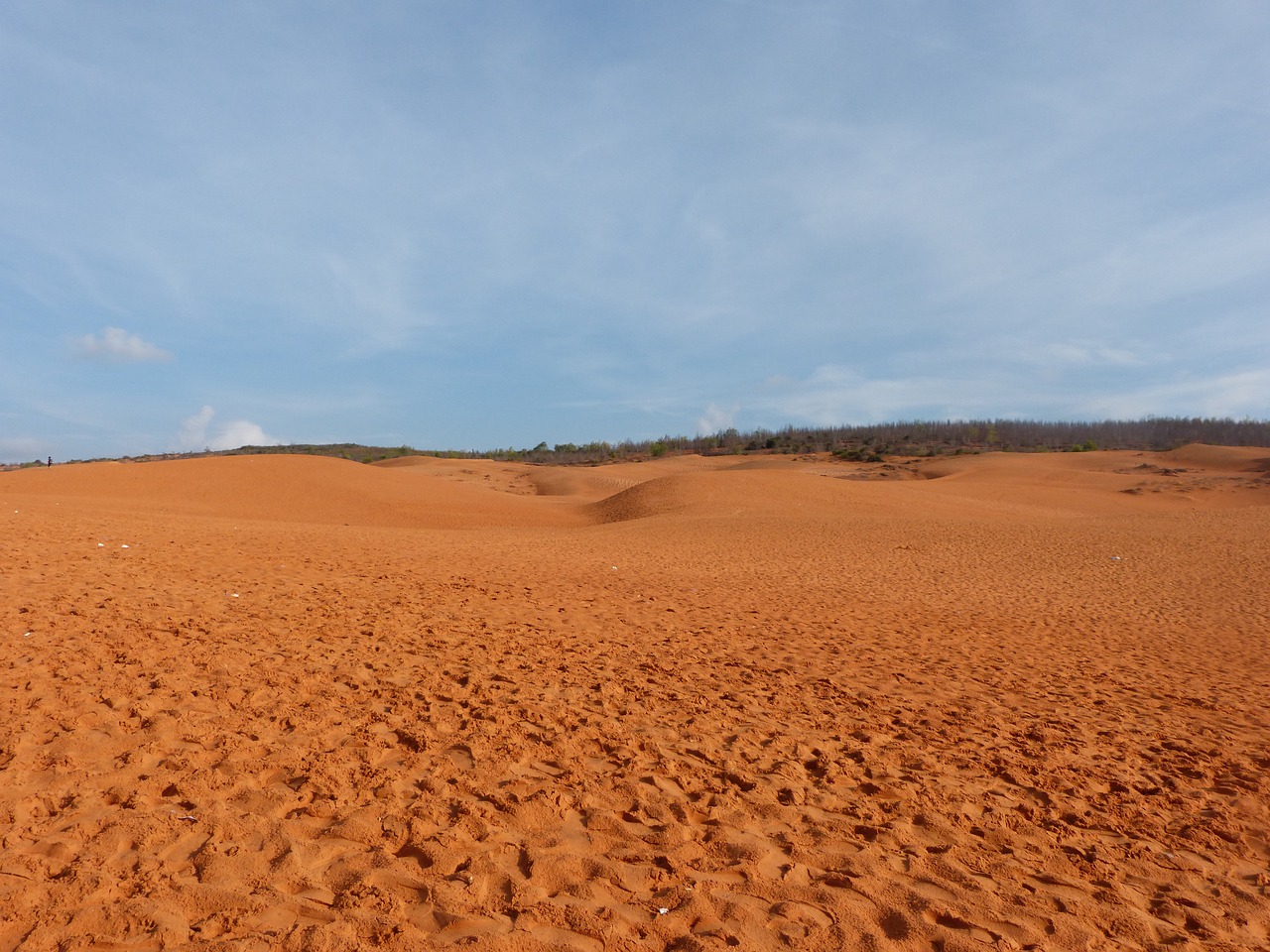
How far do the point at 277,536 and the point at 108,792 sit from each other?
10.8 meters

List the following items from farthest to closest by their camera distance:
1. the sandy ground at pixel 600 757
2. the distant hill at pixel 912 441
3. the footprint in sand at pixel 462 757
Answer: the distant hill at pixel 912 441, the footprint in sand at pixel 462 757, the sandy ground at pixel 600 757

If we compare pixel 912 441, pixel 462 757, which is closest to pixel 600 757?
pixel 462 757

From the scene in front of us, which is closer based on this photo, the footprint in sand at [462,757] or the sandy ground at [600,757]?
the sandy ground at [600,757]

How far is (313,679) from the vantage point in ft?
20.1

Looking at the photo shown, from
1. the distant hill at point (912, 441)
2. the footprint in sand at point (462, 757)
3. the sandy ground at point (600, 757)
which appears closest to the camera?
the sandy ground at point (600, 757)

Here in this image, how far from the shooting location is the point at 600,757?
5086mm

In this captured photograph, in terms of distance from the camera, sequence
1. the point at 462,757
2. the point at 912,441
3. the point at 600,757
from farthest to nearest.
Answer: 1. the point at 912,441
2. the point at 600,757
3. the point at 462,757

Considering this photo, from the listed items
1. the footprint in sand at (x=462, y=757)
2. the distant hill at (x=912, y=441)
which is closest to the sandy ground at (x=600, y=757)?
the footprint in sand at (x=462, y=757)

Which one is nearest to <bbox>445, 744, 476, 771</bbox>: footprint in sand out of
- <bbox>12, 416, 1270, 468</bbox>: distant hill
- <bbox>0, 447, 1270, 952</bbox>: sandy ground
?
<bbox>0, 447, 1270, 952</bbox>: sandy ground

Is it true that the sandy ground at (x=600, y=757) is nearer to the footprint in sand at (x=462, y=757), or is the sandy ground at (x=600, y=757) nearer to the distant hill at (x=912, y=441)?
the footprint in sand at (x=462, y=757)

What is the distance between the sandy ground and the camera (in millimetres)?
3348

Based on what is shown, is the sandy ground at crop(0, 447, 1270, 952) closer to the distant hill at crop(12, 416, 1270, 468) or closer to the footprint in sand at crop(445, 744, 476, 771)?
the footprint in sand at crop(445, 744, 476, 771)

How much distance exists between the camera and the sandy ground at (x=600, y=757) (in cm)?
335

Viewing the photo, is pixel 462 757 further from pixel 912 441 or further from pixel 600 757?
pixel 912 441
